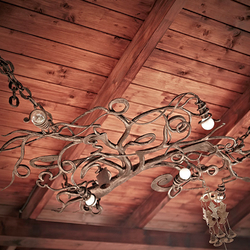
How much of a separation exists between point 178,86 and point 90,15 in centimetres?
80

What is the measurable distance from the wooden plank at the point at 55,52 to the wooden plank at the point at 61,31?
0.10 ft

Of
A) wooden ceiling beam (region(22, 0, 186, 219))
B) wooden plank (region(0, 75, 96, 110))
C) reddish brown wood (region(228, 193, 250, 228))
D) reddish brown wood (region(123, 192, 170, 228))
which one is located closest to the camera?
wooden ceiling beam (region(22, 0, 186, 219))

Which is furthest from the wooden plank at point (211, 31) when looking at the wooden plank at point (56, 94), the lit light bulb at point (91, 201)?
the lit light bulb at point (91, 201)

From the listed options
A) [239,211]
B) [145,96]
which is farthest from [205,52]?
[239,211]

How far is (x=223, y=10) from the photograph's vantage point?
66.2 inches

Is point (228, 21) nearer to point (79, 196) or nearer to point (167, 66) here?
point (167, 66)

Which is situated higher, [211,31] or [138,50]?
[211,31]

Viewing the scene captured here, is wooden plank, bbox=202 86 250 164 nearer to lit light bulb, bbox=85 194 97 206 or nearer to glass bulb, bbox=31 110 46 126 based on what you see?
lit light bulb, bbox=85 194 97 206

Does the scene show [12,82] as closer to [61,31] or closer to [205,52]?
[61,31]

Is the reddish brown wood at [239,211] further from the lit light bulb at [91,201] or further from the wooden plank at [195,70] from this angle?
the lit light bulb at [91,201]

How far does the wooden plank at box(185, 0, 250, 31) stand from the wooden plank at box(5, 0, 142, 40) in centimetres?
35

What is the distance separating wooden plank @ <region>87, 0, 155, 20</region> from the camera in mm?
1582

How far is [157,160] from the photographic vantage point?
1.57 meters

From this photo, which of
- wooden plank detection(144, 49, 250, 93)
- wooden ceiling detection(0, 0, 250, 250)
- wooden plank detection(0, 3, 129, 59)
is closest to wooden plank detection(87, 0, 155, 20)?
wooden ceiling detection(0, 0, 250, 250)
